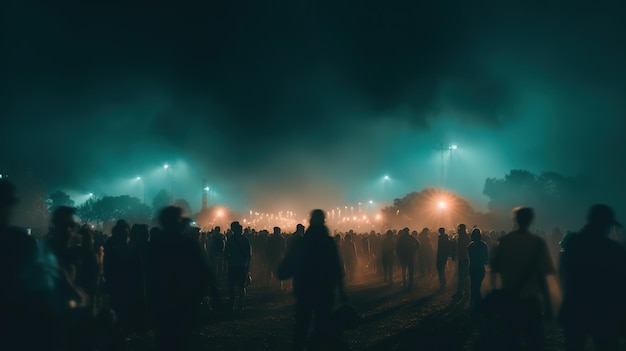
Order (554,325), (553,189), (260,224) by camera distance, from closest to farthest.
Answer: (554,325) < (553,189) < (260,224)

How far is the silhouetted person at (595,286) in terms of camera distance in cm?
516

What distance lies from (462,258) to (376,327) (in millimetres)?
5868

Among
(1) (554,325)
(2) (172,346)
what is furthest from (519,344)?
(1) (554,325)

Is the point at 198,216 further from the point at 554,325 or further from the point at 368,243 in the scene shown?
the point at 554,325

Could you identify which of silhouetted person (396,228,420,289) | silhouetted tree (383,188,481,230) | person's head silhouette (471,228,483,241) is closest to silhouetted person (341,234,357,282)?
silhouetted person (396,228,420,289)

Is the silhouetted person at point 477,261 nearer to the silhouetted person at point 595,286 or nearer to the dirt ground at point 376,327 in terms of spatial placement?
the dirt ground at point 376,327

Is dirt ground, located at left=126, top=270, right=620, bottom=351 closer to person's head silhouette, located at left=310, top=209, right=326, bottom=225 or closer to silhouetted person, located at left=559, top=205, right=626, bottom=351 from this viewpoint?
person's head silhouette, located at left=310, top=209, right=326, bottom=225

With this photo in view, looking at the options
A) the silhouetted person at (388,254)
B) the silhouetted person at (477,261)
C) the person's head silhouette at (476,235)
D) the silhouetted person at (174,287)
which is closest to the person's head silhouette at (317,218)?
the silhouetted person at (174,287)

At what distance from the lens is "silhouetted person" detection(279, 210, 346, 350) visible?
6574mm

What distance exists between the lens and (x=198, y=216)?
87.1m

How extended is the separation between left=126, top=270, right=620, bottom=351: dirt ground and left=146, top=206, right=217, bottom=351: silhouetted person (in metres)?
3.90

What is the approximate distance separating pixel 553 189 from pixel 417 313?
232 feet

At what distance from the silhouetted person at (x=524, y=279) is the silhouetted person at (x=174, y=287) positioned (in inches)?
145

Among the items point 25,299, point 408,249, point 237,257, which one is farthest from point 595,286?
point 408,249
